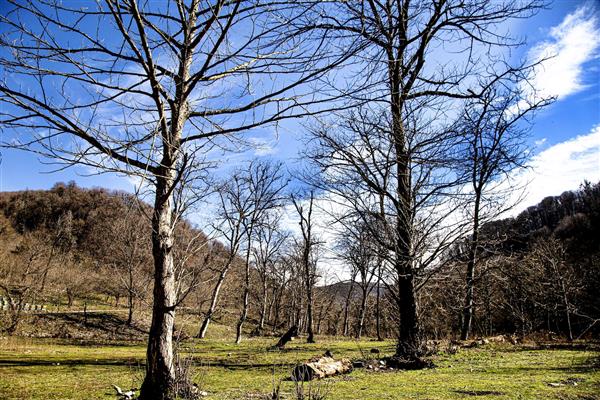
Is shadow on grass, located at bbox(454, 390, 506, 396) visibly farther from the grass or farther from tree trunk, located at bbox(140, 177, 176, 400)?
tree trunk, located at bbox(140, 177, 176, 400)

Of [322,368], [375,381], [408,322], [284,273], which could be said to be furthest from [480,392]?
[284,273]

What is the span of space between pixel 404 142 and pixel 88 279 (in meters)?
39.3

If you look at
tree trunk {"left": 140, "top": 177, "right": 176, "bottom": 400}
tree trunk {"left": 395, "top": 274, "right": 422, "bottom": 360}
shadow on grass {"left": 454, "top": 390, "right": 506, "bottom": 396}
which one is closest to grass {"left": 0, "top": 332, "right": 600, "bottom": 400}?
shadow on grass {"left": 454, "top": 390, "right": 506, "bottom": 396}

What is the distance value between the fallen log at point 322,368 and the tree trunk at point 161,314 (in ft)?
8.88

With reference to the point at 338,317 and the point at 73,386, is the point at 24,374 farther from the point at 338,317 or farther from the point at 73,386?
the point at 338,317

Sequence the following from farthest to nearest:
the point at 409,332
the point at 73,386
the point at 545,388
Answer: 1. the point at 409,332
2. the point at 73,386
3. the point at 545,388

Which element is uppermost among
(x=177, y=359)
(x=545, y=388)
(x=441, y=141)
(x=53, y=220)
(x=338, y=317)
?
(x=53, y=220)

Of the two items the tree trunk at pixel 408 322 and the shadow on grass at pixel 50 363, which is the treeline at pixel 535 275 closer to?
the tree trunk at pixel 408 322

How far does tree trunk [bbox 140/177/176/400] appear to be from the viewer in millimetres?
3646

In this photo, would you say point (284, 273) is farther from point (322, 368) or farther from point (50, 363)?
point (322, 368)

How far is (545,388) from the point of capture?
4.75m

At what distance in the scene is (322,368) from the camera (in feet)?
21.5

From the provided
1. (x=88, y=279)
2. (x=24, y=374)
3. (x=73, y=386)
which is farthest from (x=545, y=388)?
(x=88, y=279)

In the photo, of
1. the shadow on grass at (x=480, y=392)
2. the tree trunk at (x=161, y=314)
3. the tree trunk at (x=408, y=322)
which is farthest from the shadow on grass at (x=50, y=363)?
the shadow on grass at (x=480, y=392)
